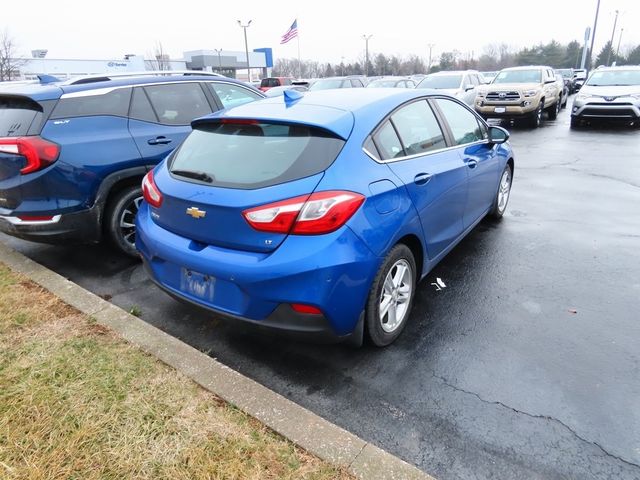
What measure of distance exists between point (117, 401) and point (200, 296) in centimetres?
70

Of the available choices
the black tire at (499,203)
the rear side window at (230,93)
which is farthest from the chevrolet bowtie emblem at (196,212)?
the black tire at (499,203)

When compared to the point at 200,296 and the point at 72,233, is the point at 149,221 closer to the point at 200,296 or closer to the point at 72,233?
the point at 200,296

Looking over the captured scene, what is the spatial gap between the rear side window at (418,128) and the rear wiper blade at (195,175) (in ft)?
4.35

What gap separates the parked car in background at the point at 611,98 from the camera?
12.4m

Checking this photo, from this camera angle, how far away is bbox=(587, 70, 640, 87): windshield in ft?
43.2

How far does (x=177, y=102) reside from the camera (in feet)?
16.0

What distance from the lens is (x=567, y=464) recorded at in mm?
2166

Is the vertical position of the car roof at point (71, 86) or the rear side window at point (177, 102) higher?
the car roof at point (71, 86)

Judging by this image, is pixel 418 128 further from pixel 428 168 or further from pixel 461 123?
pixel 461 123

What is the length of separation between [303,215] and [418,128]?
1522 mm

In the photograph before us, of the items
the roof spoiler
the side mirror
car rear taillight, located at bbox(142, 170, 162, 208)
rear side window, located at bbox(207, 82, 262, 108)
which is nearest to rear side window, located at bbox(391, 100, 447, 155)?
the side mirror

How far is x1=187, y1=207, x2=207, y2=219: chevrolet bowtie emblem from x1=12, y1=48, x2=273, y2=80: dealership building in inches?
1498

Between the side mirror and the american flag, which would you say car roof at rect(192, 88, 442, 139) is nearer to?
the side mirror

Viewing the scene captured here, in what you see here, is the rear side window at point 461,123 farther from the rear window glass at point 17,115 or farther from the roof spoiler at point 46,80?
the roof spoiler at point 46,80
